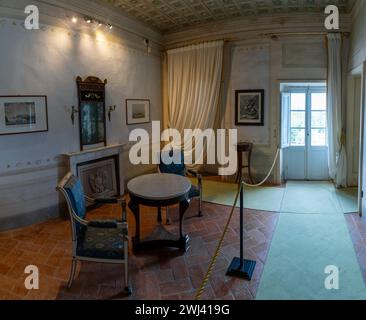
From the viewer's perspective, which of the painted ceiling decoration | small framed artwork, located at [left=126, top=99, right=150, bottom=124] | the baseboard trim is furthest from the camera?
small framed artwork, located at [left=126, top=99, right=150, bottom=124]

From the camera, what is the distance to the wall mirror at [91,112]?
5559mm

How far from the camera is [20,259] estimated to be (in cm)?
376

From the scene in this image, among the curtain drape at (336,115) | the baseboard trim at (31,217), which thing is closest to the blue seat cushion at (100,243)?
the baseboard trim at (31,217)

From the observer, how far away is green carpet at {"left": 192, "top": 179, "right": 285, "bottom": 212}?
18.7 ft

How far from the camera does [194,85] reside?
25.3 feet

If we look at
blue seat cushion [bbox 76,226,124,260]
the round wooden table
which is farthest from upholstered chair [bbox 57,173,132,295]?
the round wooden table

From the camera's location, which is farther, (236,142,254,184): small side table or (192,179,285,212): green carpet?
(236,142,254,184): small side table

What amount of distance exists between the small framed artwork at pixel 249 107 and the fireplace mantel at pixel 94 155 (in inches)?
112

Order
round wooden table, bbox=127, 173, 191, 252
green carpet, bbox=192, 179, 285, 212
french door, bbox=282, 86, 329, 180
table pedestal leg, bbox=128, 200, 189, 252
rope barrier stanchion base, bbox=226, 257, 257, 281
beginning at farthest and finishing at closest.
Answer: french door, bbox=282, 86, 329, 180
green carpet, bbox=192, 179, 285, 212
table pedestal leg, bbox=128, 200, 189, 252
round wooden table, bbox=127, 173, 191, 252
rope barrier stanchion base, bbox=226, 257, 257, 281

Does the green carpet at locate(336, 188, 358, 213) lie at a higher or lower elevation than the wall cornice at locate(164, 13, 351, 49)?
lower

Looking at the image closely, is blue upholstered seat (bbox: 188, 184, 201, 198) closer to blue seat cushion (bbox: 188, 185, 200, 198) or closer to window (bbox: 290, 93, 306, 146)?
blue seat cushion (bbox: 188, 185, 200, 198)

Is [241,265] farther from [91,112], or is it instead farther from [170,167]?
[91,112]

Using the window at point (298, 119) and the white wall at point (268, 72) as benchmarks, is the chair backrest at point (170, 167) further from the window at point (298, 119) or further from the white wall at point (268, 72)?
the window at point (298, 119)

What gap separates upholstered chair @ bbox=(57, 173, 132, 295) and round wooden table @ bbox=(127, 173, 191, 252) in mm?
565
